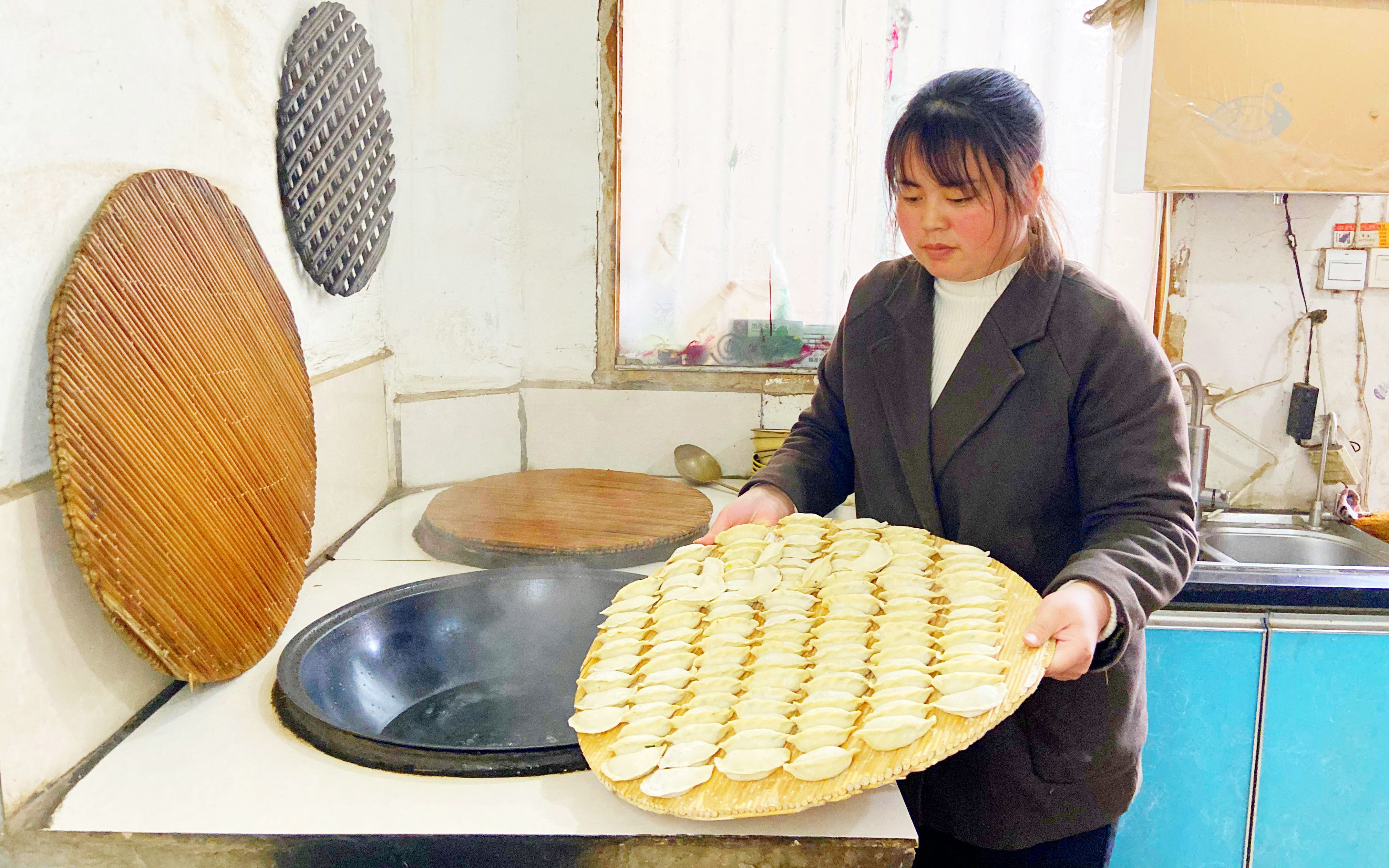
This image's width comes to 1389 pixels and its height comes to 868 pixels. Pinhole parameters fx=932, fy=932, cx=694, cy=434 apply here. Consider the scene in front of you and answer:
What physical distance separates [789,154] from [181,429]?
1633mm

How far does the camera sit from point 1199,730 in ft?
6.15

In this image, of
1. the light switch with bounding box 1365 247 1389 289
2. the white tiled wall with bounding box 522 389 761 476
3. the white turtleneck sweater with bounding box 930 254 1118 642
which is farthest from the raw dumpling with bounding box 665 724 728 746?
the light switch with bounding box 1365 247 1389 289

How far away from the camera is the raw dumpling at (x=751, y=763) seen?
0.84m

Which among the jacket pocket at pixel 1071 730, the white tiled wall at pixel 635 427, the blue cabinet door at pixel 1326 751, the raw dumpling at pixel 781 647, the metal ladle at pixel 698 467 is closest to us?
the raw dumpling at pixel 781 647

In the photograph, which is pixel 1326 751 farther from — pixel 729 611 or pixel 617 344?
pixel 617 344

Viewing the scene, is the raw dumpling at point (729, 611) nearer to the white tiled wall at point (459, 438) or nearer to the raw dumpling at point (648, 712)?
the raw dumpling at point (648, 712)

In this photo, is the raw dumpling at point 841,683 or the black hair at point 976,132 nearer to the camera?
the raw dumpling at point 841,683

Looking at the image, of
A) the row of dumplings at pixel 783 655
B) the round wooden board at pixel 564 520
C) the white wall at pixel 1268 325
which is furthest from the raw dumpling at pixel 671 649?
the white wall at pixel 1268 325

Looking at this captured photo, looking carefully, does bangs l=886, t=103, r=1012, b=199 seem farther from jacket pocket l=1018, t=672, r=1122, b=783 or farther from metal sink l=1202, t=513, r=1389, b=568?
metal sink l=1202, t=513, r=1389, b=568

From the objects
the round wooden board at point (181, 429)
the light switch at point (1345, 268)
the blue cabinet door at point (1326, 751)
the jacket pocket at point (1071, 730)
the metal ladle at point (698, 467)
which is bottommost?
the blue cabinet door at point (1326, 751)

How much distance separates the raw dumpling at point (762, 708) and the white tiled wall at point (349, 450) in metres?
0.82

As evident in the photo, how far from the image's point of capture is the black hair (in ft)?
3.59

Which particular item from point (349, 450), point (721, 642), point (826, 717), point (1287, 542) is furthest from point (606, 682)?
point (1287, 542)

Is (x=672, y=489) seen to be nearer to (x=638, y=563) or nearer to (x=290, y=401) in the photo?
(x=638, y=563)
